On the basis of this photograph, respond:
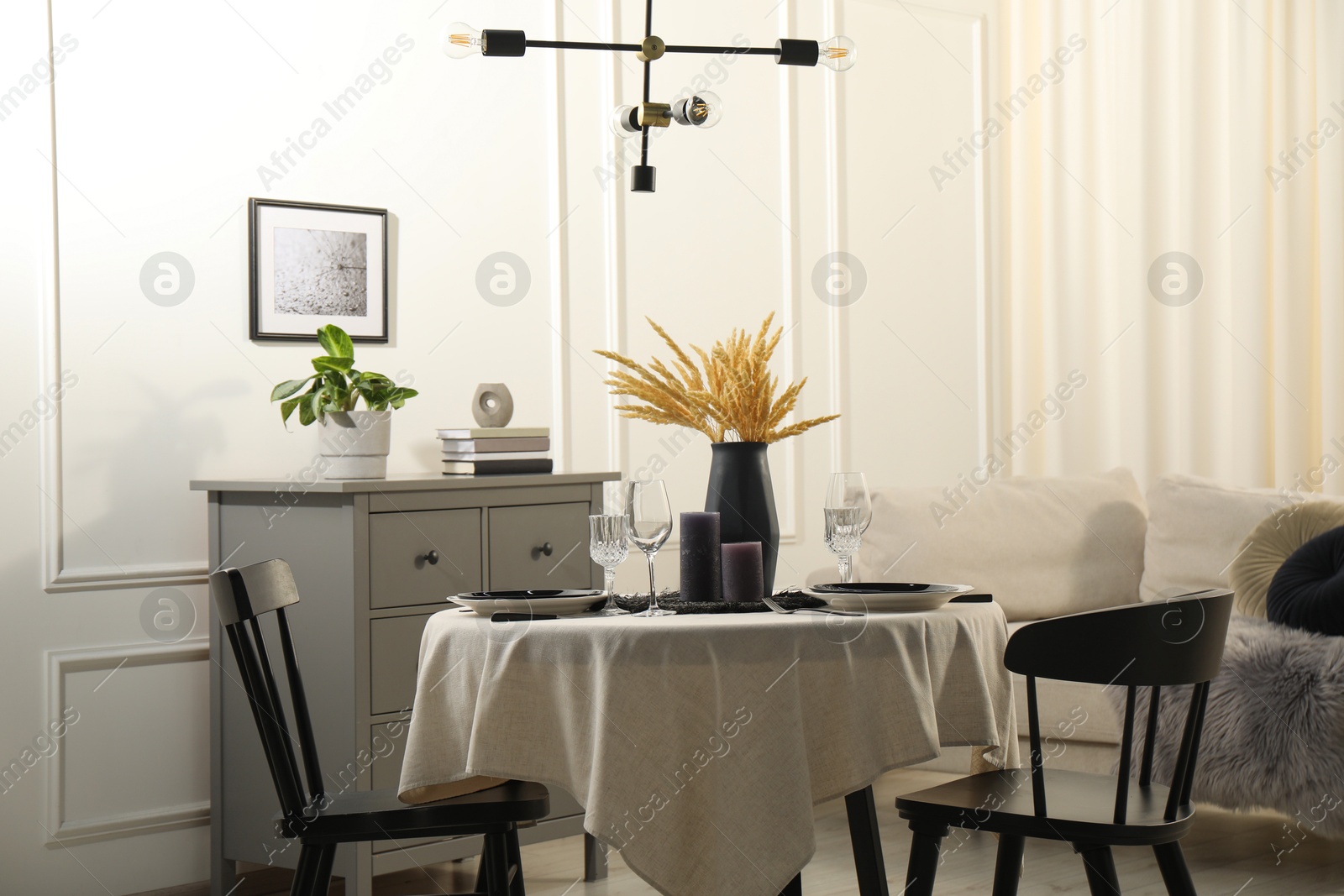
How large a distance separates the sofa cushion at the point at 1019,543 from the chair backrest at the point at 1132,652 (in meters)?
2.00

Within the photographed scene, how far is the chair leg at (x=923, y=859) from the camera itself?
209 cm

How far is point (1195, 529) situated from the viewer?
401 centimetres

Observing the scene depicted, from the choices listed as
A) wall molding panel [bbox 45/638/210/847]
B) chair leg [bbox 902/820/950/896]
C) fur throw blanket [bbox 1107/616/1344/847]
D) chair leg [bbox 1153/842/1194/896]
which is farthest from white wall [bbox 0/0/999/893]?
chair leg [bbox 1153/842/1194/896]

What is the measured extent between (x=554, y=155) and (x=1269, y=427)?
270 cm

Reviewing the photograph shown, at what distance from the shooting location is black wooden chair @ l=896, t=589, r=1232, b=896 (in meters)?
1.88

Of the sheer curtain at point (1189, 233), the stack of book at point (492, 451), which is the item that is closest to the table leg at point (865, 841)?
the stack of book at point (492, 451)

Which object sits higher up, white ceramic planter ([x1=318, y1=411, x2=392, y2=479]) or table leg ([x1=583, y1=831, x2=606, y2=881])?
white ceramic planter ([x1=318, y1=411, x2=392, y2=479])

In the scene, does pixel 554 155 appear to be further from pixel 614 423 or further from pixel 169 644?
pixel 169 644

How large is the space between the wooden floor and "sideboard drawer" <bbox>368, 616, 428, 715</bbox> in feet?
2.01

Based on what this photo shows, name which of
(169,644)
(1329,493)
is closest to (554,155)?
(169,644)

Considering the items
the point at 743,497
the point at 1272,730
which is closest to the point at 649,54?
the point at 743,497

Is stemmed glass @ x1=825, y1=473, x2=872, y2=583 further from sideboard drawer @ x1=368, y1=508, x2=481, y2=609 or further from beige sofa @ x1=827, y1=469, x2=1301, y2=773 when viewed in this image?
beige sofa @ x1=827, y1=469, x2=1301, y2=773

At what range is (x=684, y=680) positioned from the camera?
1.90 metres

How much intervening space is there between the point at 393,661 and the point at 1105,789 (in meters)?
1.71
